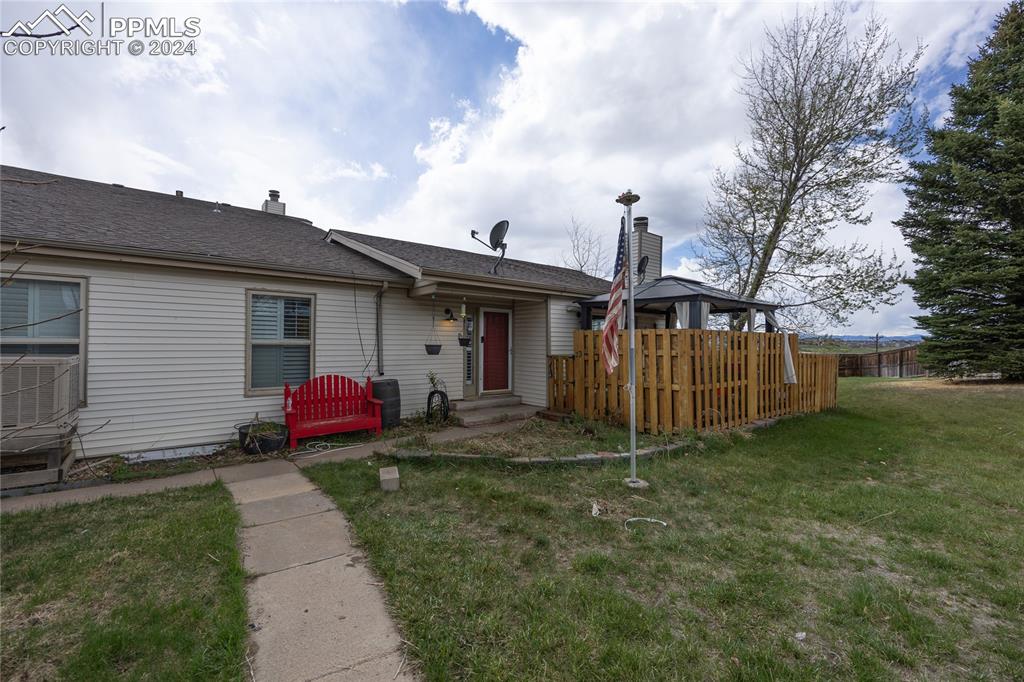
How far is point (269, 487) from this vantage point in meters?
4.16

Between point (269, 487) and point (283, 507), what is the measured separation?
0.67 metres

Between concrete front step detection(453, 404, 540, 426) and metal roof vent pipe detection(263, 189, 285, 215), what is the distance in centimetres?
682

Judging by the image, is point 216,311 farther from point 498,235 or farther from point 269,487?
point 498,235

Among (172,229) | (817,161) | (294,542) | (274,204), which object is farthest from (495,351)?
(817,161)

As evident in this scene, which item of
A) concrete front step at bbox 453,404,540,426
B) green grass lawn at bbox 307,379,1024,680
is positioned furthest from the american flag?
concrete front step at bbox 453,404,540,426

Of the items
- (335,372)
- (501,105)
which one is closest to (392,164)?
(501,105)

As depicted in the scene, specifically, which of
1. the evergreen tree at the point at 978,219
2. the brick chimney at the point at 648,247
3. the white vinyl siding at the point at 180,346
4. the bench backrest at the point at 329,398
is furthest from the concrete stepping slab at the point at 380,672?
the evergreen tree at the point at 978,219

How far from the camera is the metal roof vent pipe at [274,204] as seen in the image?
9.61 metres

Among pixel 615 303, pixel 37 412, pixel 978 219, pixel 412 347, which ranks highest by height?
pixel 978 219

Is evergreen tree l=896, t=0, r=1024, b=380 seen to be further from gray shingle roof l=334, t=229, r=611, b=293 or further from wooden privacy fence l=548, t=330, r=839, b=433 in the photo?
gray shingle roof l=334, t=229, r=611, b=293

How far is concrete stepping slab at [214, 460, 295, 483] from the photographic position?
4.48m

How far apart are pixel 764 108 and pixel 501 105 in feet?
29.7

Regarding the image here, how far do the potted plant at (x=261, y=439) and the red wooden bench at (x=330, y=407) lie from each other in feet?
0.49

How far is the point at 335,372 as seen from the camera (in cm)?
664
